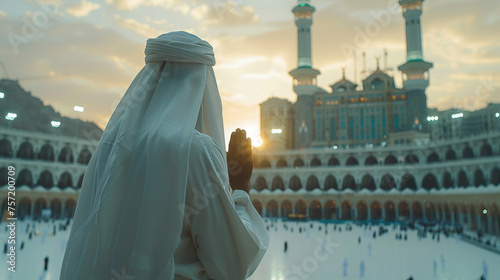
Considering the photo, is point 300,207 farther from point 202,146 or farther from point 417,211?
point 202,146

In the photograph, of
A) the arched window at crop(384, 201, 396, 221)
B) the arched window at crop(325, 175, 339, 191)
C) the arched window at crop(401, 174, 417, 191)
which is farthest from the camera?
the arched window at crop(325, 175, 339, 191)

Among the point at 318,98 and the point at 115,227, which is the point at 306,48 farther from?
the point at 115,227

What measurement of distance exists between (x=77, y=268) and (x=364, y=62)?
65720mm

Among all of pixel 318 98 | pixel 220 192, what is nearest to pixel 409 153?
pixel 318 98

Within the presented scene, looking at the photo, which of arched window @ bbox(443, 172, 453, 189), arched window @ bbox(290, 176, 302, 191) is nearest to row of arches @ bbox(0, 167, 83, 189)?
arched window @ bbox(290, 176, 302, 191)

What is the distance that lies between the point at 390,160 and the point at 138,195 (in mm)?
45563

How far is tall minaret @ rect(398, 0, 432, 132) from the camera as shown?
1859 inches

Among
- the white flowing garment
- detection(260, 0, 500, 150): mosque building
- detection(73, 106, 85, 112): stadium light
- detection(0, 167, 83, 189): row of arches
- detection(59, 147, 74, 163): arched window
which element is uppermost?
detection(260, 0, 500, 150): mosque building

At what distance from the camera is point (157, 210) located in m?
1.22

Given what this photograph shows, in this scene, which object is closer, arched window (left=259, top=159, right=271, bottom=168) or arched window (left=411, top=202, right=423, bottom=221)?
arched window (left=411, top=202, right=423, bottom=221)

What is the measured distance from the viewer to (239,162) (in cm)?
159

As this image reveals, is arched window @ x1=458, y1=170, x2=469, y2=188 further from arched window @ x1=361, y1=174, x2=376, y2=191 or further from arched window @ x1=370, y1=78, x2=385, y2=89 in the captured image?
arched window @ x1=370, y1=78, x2=385, y2=89

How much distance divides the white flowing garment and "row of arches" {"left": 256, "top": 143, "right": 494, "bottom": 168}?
38.0m

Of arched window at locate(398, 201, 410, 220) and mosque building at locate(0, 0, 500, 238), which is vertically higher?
mosque building at locate(0, 0, 500, 238)
